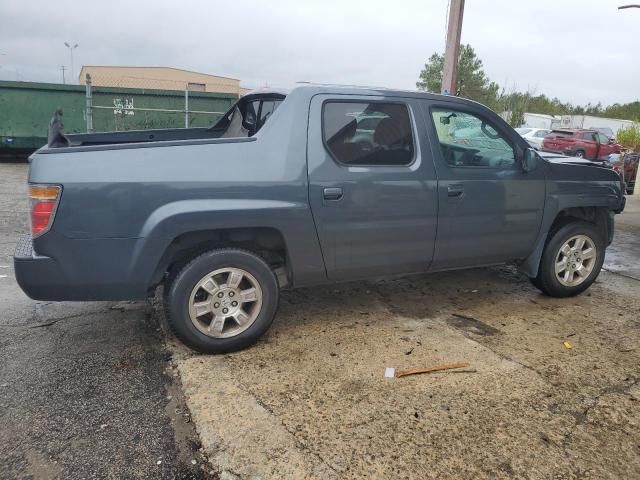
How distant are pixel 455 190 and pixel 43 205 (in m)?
2.81

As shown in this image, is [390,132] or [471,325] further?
[471,325]

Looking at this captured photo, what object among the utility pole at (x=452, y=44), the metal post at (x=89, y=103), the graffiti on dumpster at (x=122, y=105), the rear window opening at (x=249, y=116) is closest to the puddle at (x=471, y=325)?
the rear window opening at (x=249, y=116)

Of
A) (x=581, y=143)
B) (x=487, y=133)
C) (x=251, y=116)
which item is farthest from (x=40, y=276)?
(x=581, y=143)

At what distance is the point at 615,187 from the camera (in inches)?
189

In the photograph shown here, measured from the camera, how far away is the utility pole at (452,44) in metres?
8.44

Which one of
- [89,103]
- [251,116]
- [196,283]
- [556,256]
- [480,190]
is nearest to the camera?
[196,283]

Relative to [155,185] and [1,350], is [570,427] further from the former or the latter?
[1,350]

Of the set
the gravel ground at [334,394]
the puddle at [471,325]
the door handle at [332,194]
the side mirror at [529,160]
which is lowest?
the gravel ground at [334,394]

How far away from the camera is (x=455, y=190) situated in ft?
12.9

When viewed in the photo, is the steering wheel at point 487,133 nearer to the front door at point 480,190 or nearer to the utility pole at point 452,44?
the front door at point 480,190

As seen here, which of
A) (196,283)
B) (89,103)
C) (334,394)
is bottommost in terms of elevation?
(334,394)

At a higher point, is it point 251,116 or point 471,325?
point 251,116

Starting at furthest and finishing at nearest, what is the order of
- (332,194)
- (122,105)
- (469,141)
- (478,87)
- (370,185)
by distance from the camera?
1. (478,87)
2. (122,105)
3. (469,141)
4. (370,185)
5. (332,194)

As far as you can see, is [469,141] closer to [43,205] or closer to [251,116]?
[251,116]
